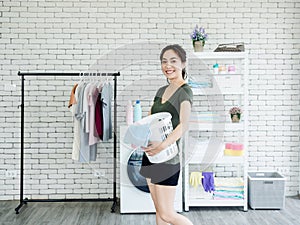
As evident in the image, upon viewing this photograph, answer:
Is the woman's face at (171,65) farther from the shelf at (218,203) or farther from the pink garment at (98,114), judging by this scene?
the shelf at (218,203)

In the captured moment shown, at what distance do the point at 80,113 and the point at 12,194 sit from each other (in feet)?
4.67

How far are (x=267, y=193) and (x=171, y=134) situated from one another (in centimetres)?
214

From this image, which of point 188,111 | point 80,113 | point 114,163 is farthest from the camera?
point 114,163

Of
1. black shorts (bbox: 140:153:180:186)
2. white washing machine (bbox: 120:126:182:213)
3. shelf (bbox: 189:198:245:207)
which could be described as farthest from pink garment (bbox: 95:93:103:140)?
black shorts (bbox: 140:153:180:186)

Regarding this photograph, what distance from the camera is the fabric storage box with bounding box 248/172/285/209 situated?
4.36 m

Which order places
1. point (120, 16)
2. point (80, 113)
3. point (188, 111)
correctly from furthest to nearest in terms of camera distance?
point (120, 16), point (80, 113), point (188, 111)

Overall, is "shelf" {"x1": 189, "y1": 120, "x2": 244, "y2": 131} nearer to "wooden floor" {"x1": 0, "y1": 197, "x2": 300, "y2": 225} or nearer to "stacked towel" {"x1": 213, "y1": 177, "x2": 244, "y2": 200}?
"stacked towel" {"x1": 213, "y1": 177, "x2": 244, "y2": 200}

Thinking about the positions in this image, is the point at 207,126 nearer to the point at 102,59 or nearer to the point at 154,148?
the point at 102,59

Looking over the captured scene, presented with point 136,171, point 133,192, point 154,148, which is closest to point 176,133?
point 154,148

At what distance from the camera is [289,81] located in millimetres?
4832

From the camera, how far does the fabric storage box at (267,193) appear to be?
4355 millimetres

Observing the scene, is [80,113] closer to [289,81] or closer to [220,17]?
[220,17]

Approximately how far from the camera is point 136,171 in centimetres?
420

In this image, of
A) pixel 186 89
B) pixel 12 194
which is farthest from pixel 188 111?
pixel 12 194
